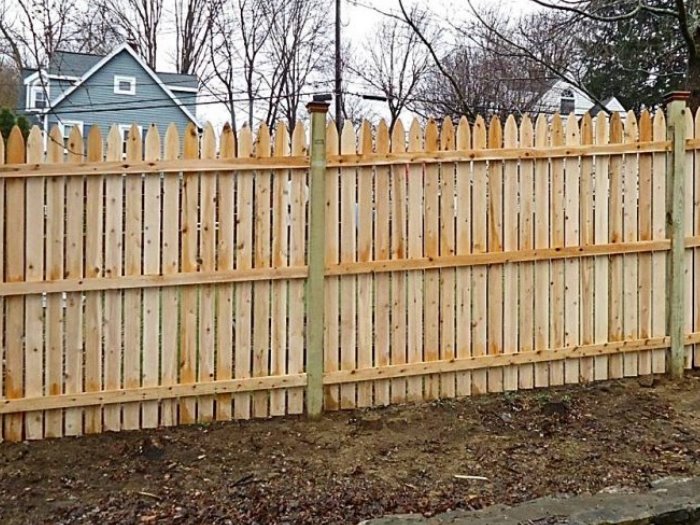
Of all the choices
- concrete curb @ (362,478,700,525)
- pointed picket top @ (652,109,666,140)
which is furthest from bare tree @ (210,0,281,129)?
concrete curb @ (362,478,700,525)

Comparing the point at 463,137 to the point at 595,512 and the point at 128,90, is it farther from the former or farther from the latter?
the point at 128,90

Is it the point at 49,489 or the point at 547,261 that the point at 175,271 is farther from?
the point at 547,261

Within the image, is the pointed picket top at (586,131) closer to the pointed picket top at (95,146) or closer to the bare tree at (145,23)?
the pointed picket top at (95,146)

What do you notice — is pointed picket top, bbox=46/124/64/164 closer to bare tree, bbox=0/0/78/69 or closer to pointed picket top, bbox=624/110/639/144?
bare tree, bbox=0/0/78/69

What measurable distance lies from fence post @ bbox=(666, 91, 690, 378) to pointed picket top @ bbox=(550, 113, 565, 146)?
0.76 metres

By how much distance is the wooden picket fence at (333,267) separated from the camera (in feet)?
10.6

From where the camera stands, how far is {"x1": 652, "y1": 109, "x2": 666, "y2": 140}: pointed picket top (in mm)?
4113

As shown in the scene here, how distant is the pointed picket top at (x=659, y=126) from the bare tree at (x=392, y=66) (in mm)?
15864

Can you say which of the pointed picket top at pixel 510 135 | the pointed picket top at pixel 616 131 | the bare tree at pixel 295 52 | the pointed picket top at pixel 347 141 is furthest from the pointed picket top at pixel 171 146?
the bare tree at pixel 295 52

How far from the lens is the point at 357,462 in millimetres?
3062

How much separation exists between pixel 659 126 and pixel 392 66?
1746cm

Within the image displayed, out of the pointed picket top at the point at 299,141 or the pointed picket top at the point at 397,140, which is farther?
Answer: the pointed picket top at the point at 397,140

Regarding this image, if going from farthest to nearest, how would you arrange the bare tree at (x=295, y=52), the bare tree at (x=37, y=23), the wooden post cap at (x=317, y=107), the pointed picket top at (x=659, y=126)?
the bare tree at (x=295, y=52) < the bare tree at (x=37, y=23) < the pointed picket top at (x=659, y=126) < the wooden post cap at (x=317, y=107)

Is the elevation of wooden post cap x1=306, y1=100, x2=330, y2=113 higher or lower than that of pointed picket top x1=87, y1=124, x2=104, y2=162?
higher
